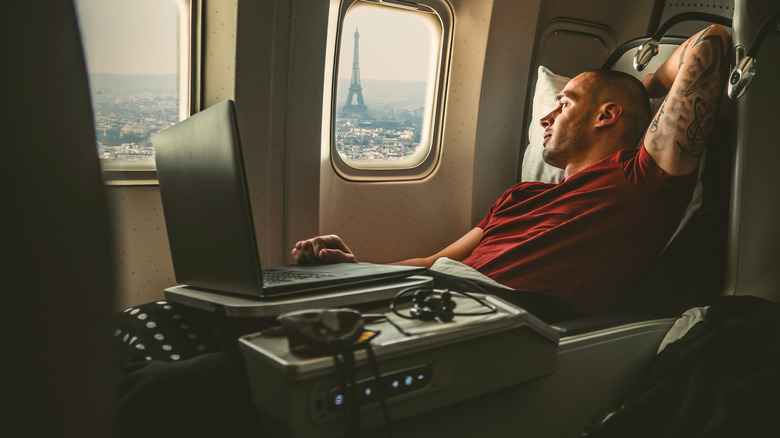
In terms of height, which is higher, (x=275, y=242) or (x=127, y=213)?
(x=127, y=213)

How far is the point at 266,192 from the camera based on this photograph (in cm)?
185

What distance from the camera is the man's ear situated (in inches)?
68.1

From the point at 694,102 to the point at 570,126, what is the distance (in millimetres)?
494

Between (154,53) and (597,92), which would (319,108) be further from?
(597,92)

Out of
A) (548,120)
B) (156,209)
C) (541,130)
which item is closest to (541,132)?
(541,130)

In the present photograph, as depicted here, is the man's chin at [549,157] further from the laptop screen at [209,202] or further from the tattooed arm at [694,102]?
the laptop screen at [209,202]

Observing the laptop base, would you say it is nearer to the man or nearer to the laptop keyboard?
the laptop keyboard

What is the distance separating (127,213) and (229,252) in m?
1.01

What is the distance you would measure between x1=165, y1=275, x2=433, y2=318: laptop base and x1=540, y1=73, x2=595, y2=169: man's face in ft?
3.39

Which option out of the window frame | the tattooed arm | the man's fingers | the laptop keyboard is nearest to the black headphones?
the laptop keyboard

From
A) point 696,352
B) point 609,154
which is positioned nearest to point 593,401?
point 696,352

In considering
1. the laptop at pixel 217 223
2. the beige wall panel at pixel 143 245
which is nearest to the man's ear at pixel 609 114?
the laptop at pixel 217 223

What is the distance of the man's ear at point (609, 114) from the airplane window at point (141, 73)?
1.44 m

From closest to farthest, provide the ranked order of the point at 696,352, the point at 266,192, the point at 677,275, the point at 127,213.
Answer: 1. the point at 696,352
2. the point at 677,275
3. the point at 127,213
4. the point at 266,192
